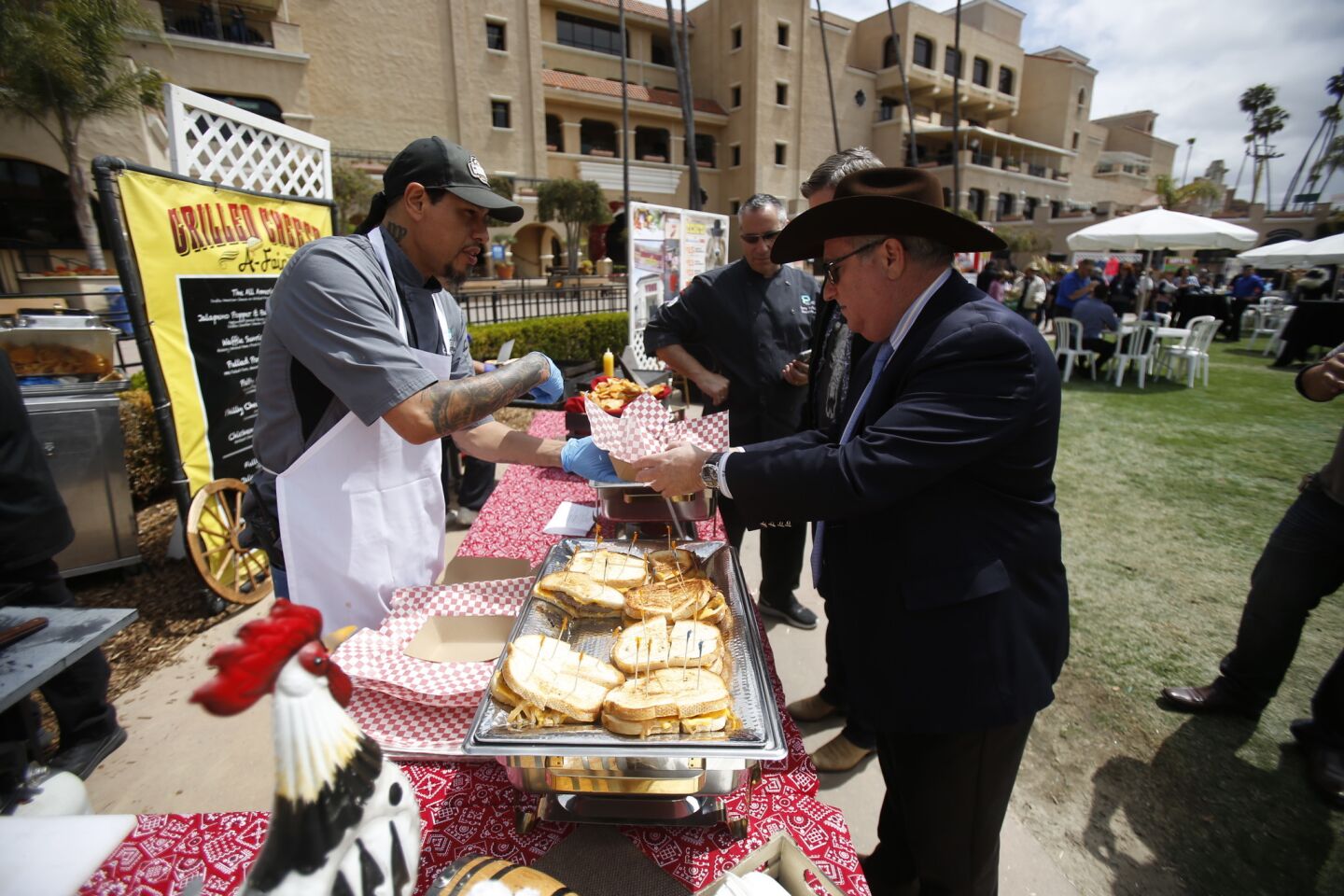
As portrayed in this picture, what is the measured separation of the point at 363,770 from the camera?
0.72m

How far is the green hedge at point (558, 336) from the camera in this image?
32.3 ft

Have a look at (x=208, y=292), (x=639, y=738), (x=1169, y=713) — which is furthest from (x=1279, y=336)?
(x=208, y=292)

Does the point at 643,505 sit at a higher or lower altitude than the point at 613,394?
lower

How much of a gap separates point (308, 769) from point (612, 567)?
1117 millimetres

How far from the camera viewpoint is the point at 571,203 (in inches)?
995

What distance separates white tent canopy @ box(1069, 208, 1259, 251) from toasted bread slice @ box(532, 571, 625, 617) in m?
13.2

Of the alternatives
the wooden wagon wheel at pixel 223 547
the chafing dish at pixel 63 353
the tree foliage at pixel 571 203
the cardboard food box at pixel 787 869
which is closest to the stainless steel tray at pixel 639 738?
the cardboard food box at pixel 787 869

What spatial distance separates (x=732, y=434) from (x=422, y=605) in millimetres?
2344

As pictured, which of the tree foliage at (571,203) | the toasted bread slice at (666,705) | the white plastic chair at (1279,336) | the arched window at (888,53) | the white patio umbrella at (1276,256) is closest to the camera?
the toasted bread slice at (666,705)

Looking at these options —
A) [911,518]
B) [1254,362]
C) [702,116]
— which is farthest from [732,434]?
[702,116]

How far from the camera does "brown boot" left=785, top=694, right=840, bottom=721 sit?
10.1ft

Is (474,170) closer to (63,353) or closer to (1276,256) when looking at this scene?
(63,353)

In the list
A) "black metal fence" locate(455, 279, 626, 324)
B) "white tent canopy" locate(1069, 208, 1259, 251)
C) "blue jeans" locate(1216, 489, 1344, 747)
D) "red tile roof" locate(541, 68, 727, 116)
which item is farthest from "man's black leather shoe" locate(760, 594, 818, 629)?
"red tile roof" locate(541, 68, 727, 116)

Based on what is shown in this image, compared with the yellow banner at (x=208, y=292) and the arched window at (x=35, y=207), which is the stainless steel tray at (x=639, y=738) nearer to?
the yellow banner at (x=208, y=292)
